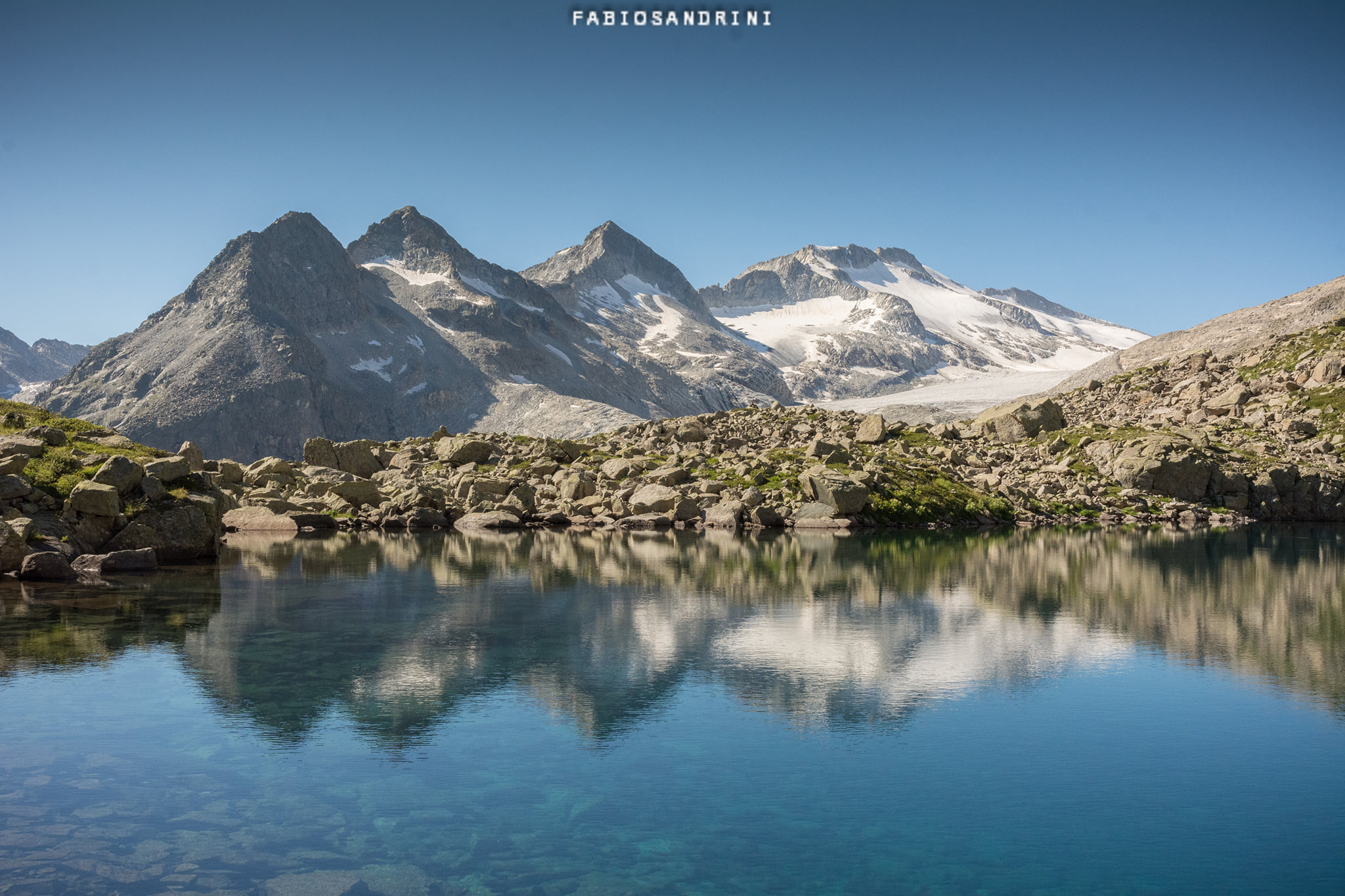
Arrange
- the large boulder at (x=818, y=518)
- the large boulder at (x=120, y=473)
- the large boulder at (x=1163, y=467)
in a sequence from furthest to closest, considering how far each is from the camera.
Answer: the large boulder at (x=1163, y=467)
the large boulder at (x=818, y=518)
the large boulder at (x=120, y=473)

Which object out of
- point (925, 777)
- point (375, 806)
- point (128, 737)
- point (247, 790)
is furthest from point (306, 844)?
point (925, 777)

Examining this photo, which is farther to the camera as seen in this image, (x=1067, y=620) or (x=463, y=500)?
(x=463, y=500)

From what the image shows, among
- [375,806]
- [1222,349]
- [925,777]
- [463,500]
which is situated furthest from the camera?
[1222,349]

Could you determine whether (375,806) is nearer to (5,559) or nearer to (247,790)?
(247,790)

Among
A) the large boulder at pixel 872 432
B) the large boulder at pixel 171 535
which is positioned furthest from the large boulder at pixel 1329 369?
the large boulder at pixel 171 535

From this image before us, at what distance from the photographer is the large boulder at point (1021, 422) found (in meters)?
126

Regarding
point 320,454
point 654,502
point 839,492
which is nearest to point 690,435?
point 654,502

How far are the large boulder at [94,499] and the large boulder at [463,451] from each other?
57.5 metres

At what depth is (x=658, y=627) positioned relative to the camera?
3406cm

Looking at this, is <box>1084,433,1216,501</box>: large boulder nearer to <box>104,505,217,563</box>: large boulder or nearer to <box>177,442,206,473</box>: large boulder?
<box>104,505,217,563</box>: large boulder

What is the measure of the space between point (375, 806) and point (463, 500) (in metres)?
73.5

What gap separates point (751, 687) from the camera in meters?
25.2

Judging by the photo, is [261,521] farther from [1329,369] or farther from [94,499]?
[1329,369]

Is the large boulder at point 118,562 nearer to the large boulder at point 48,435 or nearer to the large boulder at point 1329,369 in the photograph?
the large boulder at point 48,435
